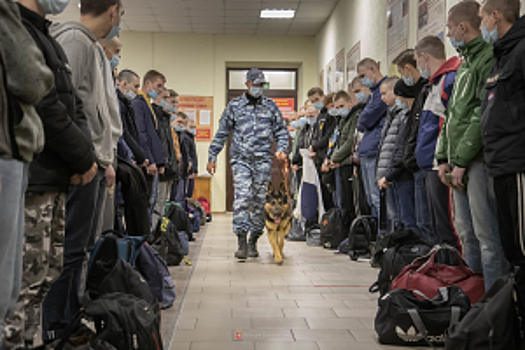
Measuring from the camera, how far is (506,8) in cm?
288

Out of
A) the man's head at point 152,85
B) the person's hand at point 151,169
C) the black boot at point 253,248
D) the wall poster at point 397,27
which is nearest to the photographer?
the person's hand at point 151,169

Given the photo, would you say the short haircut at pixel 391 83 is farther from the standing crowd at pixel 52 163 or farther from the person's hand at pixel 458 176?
the standing crowd at pixel 52 163

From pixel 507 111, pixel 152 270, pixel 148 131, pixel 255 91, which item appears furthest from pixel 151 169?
pixel 507 111

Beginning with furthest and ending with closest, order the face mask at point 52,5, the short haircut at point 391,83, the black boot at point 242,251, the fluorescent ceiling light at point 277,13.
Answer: the fluorescent ceiling light at point 277,13 → the black boot at point 242,251 → the short haircut at point 391,83 → the face mask at point 52,5

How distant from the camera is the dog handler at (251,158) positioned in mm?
5965

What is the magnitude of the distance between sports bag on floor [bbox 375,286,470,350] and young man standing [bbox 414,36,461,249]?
778 mm

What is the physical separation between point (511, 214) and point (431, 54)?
1787mm

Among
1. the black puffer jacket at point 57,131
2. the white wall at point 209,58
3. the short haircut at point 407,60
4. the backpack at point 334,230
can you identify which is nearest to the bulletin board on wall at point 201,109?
the white wall at point 209,58

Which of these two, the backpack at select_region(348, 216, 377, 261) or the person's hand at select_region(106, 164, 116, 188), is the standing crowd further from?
the backpack at select_region(348, 216, 377, 261)

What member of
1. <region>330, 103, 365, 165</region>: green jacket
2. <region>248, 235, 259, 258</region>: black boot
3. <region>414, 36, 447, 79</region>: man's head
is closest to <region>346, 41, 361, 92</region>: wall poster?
<region>330, 103, 365, 165</region>: green jacket

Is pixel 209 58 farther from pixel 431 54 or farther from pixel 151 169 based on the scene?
pixel 431 54

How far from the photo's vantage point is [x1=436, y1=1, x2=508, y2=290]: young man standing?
2.96m

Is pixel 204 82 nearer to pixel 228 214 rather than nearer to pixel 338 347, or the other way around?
pixel 228 214

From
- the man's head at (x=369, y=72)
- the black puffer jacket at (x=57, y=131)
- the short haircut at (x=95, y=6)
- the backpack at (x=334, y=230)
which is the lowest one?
the backpack at (x=334, y=230)
